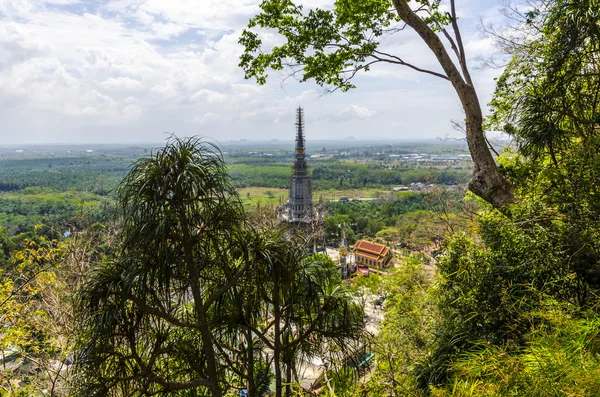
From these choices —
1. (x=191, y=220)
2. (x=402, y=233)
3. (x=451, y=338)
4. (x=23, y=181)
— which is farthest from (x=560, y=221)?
(x=23, y=181)

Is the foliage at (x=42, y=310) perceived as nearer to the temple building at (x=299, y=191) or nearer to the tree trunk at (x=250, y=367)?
the tree trunk at (x=250, y=367)

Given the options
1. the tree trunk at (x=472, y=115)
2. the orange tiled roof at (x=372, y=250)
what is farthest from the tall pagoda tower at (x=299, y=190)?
the tree trunk at (x=472, y=115)

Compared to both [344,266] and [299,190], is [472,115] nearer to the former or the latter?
[344,266]

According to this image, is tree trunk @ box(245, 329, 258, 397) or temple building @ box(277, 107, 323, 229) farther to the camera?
temple building @ box(277, 107, 323, 229)

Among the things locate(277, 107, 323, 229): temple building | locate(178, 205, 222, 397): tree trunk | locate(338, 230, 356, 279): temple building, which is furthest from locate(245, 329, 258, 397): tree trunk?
locate(277, 107, 323, 229): temple building

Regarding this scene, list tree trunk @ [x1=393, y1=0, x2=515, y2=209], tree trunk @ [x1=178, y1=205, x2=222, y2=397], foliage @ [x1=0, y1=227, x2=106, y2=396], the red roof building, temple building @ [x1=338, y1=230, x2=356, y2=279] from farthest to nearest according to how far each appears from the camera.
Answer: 1. the red roof building
2. temple building @ [x1=338, y1=230, x2=356, y2=279]
3. foliage @ [x1=0, y1=227, x2=106, y2=396]
4. tree trunk @ [x1=393, y1=0, x2=515, y2=209]
5. tree trunk @ [x1=178, y1=205, x2=222, y2=397]

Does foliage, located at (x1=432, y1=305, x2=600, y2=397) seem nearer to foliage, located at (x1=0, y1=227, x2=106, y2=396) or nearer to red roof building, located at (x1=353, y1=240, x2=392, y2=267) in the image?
foliage, located at (x1=0, y1=227, x2=106, y2=396)
